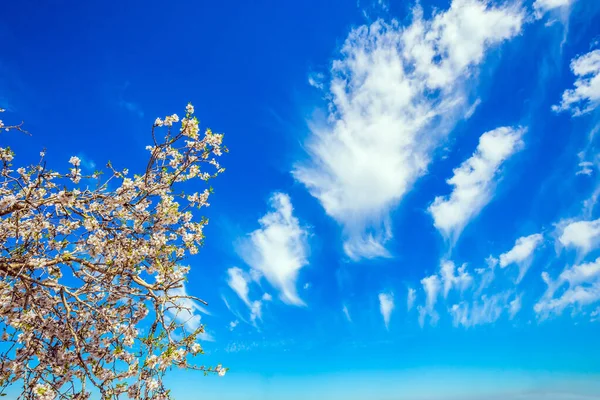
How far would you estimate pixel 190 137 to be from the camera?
945cm

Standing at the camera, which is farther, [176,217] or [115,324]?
[176,217]

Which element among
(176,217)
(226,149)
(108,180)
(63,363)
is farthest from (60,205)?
(226,149)

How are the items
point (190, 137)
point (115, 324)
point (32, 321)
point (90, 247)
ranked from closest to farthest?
1. point (32, 321)
2. point (115, 324)
3. point (90, 247)
4. point (190, 137)

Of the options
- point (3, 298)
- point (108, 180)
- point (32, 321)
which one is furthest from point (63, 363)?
point (108, 180)

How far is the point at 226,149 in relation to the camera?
9.93m

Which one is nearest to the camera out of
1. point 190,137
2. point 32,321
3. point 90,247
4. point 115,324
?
point 32,321

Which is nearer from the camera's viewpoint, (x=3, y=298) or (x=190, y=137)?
(x=3, y=298)

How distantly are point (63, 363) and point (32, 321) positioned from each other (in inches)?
42.5

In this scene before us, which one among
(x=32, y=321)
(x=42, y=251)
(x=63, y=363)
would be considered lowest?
(x=63, y=363)

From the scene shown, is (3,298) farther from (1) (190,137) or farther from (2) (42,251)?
(1) (190,137)

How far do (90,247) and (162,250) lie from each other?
1.60m

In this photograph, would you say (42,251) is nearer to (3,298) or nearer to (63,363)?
(3,298)

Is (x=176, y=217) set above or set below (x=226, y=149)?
below

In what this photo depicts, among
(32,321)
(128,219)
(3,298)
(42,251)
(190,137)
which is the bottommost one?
(32,321)
